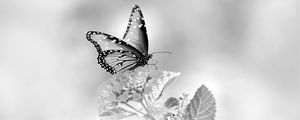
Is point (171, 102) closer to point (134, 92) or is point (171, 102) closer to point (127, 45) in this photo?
point (134, 92)

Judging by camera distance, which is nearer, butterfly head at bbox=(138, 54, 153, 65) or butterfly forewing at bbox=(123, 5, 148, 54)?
butterfly head at bbox=(138, 54, 153, 65)

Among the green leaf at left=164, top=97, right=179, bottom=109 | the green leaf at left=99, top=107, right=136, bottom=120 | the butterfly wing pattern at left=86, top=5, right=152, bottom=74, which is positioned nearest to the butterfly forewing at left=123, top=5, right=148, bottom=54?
the butterfly wing pattern at left=86, top=5, right=152, bottom=74

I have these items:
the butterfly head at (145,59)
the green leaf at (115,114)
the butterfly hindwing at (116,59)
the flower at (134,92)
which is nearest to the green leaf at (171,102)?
the flower at (134,92)

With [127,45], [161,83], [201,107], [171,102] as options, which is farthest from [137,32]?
[201,107]

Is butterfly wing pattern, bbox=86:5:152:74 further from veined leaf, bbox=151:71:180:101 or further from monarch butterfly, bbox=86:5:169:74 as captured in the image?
veined leaf, bbox=151:71:180:101

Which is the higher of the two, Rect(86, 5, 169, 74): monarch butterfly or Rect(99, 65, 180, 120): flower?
Rect(86, 5, 169, 74): monarch butterfly

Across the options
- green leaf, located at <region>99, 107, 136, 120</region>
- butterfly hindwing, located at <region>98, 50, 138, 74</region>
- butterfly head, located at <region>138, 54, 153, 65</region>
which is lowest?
green leaf, located at <region>99, 107, 136, 120</region>

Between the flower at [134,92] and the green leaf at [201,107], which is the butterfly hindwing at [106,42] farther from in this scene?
the green leaf at [201,107]

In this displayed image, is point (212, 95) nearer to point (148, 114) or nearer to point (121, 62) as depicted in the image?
point (148, 114)
